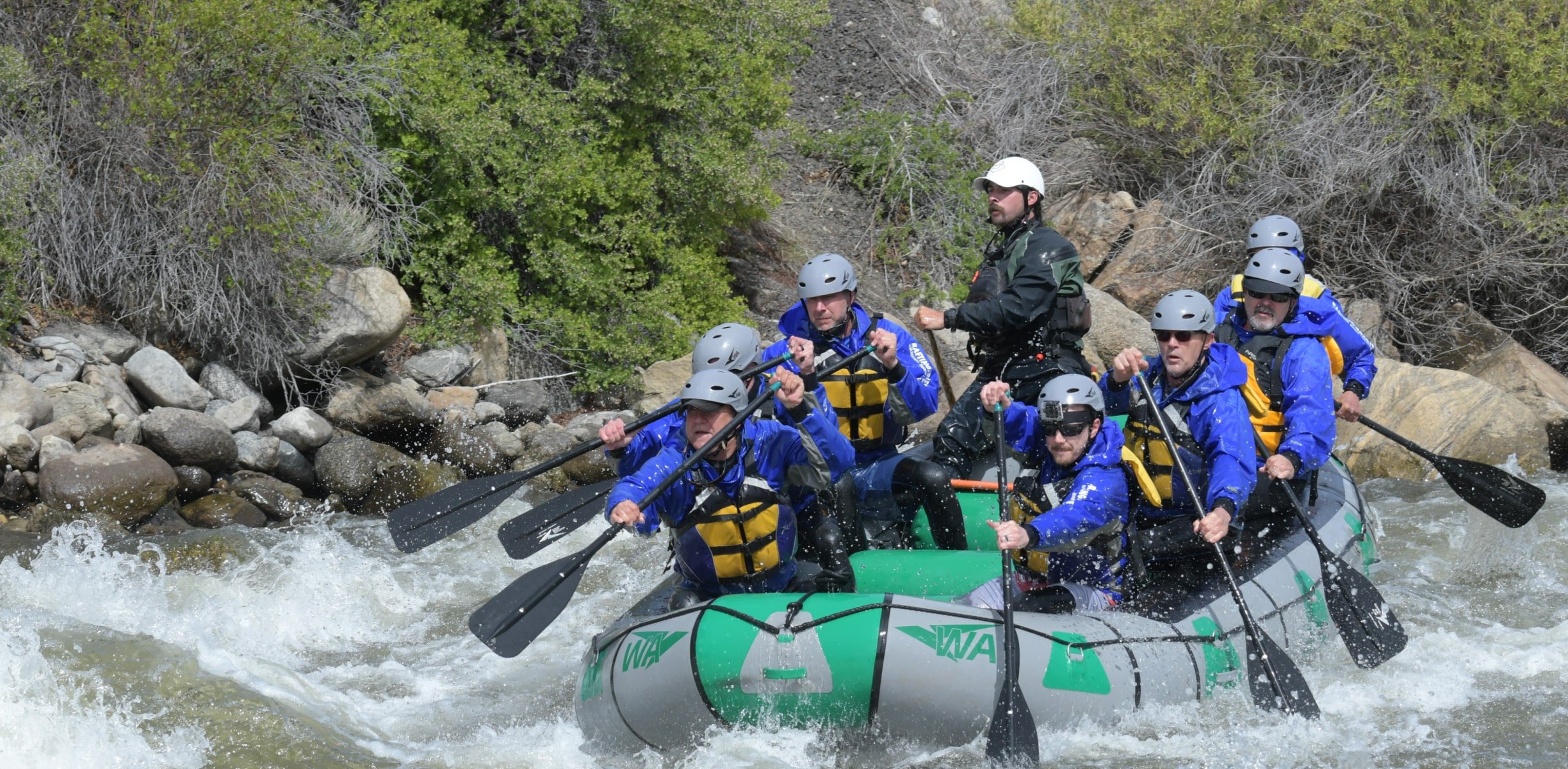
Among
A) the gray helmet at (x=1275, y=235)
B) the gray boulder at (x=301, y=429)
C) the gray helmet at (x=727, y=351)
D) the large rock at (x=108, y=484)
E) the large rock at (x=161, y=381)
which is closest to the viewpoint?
the gray helmet at (x=727, y=351)

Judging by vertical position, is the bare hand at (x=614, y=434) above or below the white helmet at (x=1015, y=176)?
below

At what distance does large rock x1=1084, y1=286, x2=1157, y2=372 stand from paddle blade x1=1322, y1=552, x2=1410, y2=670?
481cm

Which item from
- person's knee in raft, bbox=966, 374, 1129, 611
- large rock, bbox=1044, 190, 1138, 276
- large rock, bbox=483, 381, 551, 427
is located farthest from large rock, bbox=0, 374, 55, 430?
large rock, bbox=1044, 190, 1138, 276

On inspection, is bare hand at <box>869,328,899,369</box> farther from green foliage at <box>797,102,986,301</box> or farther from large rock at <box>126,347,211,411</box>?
green foliage at <box>797,102,986,301</box>

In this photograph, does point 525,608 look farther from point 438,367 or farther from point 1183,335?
point 438,367

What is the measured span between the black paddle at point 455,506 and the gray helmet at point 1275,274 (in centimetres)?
201

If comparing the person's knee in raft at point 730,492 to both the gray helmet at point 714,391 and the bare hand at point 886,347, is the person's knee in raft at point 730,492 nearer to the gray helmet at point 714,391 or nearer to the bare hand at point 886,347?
the gray helmet at point 714,391

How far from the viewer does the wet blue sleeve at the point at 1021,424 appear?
5691mm

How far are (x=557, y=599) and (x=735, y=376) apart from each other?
1030 millimetres

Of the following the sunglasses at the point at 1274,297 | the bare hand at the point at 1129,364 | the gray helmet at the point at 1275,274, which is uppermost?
the gray helmet at the point at 1275,274

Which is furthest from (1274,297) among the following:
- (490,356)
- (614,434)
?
(490,356)

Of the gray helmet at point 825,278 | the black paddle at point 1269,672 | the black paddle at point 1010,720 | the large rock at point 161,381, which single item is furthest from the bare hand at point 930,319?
the large rock at point 161,381

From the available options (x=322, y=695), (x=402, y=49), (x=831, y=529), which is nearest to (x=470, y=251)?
(x=402, y=49)

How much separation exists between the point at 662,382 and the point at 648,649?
539 cm
